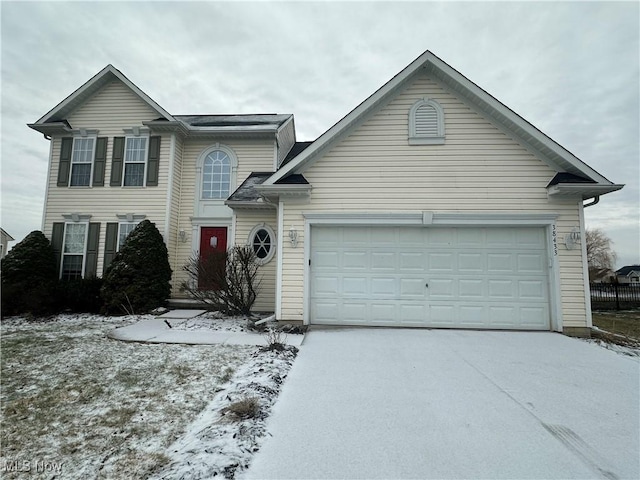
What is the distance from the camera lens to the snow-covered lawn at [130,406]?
2533mm

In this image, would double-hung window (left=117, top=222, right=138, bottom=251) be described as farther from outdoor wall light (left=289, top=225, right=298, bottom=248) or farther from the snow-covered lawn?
outdoor wall light (left=289, top=225, right=298, bottom=248)

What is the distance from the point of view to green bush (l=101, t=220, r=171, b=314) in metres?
9.17

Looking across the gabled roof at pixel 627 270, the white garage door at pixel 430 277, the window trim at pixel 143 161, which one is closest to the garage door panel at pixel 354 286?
the white garage door at pixel 430 277

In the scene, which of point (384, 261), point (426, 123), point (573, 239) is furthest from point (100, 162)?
point (573, 239)

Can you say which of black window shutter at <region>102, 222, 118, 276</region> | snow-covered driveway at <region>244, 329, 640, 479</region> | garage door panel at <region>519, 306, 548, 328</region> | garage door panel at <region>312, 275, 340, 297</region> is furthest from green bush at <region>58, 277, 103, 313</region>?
garage door panel at <region>519, 306, 548, 328</region>

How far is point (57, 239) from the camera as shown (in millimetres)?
10867

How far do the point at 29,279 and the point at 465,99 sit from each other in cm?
1327

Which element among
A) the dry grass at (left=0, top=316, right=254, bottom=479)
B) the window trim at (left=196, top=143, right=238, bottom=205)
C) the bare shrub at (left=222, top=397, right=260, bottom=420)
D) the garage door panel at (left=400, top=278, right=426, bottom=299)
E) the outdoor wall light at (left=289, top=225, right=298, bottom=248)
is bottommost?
the dry grass at (left=0, top=316, right=254, bottom=479)

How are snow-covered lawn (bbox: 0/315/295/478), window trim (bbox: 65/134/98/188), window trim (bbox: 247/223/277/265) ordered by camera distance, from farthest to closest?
window trim (bbox: 65/134/98/188) < window trim (bbox: 247/223/277/265) < snow-covered lawn (bbox: 0/315/295/478)

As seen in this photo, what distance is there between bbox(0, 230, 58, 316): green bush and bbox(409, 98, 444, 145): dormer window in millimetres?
11253

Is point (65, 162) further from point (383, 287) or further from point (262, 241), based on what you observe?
point (383, 287)

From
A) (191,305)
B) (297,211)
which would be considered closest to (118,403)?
(297,211)

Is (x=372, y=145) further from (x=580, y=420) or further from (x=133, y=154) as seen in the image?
(x=133, y=154)

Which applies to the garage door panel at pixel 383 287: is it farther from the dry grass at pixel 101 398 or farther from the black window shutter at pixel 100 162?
the black window shutter at pixel 100 162
